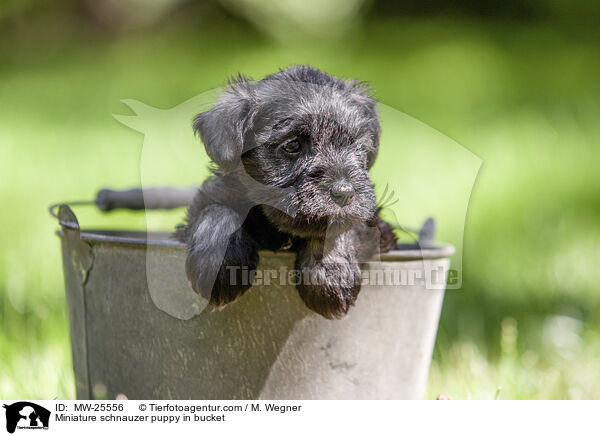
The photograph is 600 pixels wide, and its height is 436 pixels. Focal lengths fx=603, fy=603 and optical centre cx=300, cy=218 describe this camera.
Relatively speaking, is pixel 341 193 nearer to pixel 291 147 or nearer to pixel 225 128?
A: pixel 291 147

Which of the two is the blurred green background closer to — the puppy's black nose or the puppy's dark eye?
the puppy's dark eye

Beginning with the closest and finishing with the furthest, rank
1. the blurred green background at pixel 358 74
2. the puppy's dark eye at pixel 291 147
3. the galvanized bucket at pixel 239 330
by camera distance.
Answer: the puppy's dark eye at pixel 291 147, the galvanized bucket at pixel 239 330, the blurred green background at pixel 358 74

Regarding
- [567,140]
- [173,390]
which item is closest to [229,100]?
[173,390]

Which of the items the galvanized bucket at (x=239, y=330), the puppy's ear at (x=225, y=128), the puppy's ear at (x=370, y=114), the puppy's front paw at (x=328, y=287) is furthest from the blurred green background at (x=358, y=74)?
the puppy's front paw at (x=328, y=287)

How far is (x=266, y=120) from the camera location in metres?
1.86

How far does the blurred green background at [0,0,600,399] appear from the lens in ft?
11.5

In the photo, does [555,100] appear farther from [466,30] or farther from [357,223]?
[357,223]

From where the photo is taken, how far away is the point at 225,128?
1.85 m

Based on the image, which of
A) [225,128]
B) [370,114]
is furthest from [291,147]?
[370,114]

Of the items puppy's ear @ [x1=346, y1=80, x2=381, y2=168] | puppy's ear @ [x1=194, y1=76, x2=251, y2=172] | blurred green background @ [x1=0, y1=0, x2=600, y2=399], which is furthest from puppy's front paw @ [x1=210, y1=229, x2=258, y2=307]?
blurred green background @ [x1=0, y1=0, x2=600, y2=399]
